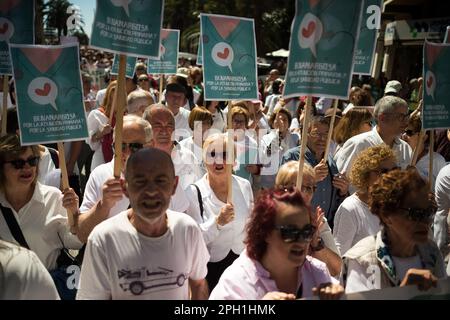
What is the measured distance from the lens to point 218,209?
3854 millimetres

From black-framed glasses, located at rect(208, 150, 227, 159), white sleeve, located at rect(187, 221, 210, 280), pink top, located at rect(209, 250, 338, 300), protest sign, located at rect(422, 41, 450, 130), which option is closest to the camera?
pink top, located at rect(209, 250, 338, 300)

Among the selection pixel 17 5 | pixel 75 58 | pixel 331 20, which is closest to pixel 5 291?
pixel 75 58

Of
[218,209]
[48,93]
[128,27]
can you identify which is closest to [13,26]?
[48,93]

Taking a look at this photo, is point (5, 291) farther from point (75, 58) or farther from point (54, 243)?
point (75, 58)

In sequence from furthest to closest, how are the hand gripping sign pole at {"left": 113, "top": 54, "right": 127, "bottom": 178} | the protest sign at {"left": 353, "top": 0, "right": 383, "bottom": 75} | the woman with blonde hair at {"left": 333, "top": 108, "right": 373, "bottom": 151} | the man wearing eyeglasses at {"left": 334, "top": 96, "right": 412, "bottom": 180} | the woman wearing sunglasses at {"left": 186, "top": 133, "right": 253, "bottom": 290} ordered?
1. the woman with blonde hair at {"left": 333, "top": 108, "right": 373, "bottom": 151}
2. the protest sign at {"left": 353, "top": 0, "right": 383, "bottom": 75}
3. the man wearing eyeglasses at {"left": 334, "top": 96, "right": 412, "bottom": 180}
4. the woman wearing sunglasses at {"left": 186, "top": 133, "right": 253, "bottom": 290}
5. the hand gripping sign pole at {"left": 113, "top": 54, "right": 127, "bottom": 178}

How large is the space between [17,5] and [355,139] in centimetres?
332

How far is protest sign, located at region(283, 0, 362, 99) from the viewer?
336 centimetres

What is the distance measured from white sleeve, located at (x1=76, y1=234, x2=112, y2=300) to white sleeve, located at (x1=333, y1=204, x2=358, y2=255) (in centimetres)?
172

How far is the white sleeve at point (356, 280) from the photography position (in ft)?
8.63

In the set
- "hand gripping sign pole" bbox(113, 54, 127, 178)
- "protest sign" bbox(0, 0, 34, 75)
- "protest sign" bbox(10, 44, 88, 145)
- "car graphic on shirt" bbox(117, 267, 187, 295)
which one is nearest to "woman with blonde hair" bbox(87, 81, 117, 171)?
"protest sign" bbox(0, 0, 34, 75)

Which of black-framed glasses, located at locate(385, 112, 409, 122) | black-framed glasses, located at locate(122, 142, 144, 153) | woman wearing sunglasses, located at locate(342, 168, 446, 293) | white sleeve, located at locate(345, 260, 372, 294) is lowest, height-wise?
white sleeve, located at locate(345, 260, 372, 294)

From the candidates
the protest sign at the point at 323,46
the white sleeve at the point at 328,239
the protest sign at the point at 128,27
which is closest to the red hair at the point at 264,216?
the white sleeve at the point at 328,239

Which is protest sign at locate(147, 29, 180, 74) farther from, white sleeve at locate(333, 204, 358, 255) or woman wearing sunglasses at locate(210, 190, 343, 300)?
woman wearing sunglasses at locate(210, 190, 343, 300)

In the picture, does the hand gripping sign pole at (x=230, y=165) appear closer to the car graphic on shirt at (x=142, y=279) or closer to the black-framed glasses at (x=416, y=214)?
the car graphic on shirt at (x=142, y=279)
